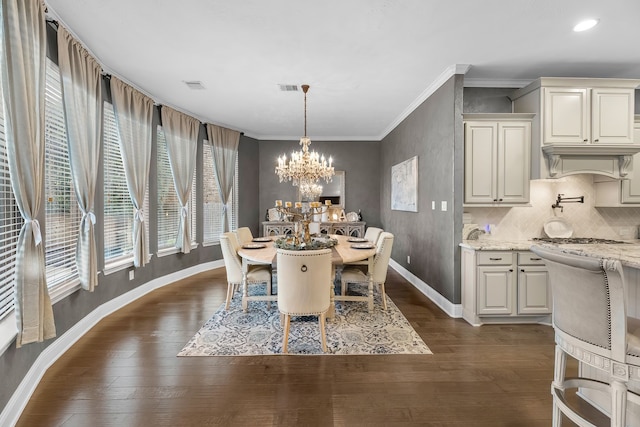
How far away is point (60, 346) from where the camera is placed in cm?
244

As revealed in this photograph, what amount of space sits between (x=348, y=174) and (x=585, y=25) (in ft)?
14.5

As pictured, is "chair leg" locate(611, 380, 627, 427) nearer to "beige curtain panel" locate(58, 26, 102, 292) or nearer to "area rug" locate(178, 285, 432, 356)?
"area rug" locate(178, 285, 432, 356)

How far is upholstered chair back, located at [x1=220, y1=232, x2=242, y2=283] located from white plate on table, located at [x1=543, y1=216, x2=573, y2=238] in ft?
11.9

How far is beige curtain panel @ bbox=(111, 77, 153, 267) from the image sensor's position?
3396 millimetres

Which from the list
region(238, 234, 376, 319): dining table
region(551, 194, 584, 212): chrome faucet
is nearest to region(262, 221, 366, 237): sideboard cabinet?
region(238, 234, 376, 319): dining table

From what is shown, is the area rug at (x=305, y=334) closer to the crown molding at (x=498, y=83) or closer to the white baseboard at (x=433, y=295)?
the white baseboard at (x=433, y=295)

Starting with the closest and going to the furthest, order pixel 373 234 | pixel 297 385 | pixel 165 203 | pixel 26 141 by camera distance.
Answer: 1. pixel 26 141
2. pixel 297 385
3. pixel 373 234
4. pixel 165 203

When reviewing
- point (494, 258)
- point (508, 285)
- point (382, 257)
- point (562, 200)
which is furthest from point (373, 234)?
point (562, 200)

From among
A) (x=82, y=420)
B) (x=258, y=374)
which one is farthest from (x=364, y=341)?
(x=82, y=420)

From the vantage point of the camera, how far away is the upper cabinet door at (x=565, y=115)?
10.00ft

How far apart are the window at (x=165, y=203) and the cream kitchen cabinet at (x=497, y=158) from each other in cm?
418

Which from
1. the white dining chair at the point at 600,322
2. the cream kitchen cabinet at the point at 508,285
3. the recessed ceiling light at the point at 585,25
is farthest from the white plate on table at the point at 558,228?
the white dining chair at the point at 600,322

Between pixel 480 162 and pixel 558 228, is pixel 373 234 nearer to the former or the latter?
pixel 480 162

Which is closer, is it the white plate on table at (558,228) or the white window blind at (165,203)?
the white plate on table at (558,228)
